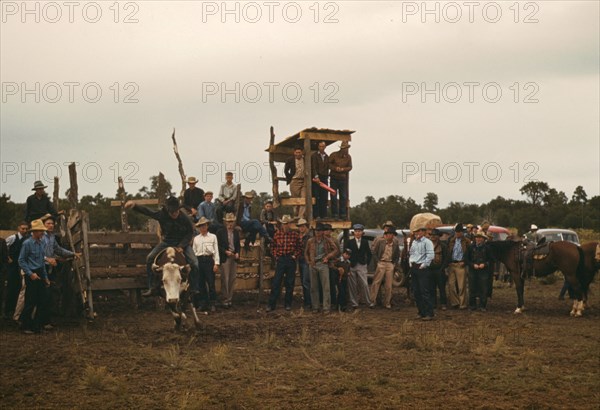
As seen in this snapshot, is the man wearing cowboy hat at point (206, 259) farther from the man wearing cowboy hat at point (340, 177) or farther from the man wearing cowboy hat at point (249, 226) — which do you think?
the man wearing cowboy hat at point (340, 177)

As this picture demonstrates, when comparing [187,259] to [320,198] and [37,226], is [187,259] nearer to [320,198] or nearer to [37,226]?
[37,226]

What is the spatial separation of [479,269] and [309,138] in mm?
5082

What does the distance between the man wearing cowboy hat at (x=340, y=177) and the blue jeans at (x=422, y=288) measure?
3459 mm

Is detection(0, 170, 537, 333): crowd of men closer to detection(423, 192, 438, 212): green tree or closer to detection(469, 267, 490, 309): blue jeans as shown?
detection(469, 267, 490, 309): blue jeans

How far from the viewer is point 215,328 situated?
43.0 ft

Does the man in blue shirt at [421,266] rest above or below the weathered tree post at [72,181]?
below

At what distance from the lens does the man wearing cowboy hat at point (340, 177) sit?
17.2 metres

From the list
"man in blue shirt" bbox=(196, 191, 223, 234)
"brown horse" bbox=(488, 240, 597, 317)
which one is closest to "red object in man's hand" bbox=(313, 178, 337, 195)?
"man in blue shirt" bbox=(196, 191, 223, 234)

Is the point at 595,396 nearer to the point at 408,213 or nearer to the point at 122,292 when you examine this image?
the point at 122,292

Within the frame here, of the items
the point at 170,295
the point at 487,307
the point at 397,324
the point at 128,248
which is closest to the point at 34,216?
the point at 128,248

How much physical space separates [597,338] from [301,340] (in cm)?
534

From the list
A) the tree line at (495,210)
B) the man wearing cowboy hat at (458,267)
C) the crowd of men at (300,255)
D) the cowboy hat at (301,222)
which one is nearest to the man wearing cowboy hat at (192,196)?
the crowd of men at (300,255)

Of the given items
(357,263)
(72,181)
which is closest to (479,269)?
(357,263)

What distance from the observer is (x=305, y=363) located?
9844mm
